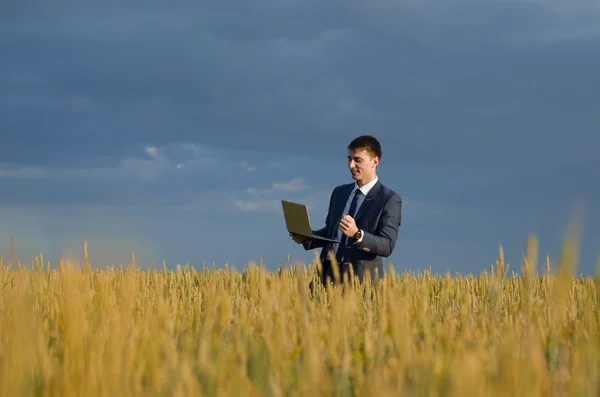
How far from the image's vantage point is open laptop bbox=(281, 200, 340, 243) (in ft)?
17.5

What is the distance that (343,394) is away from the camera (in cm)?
212

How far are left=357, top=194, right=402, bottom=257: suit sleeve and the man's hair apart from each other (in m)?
0.44

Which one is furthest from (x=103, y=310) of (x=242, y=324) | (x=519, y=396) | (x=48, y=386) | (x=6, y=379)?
(x=519, y=396)

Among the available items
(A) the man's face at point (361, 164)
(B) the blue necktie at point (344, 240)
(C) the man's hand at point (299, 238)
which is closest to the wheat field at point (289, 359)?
A: (C) the man's hand at point (299, 238)

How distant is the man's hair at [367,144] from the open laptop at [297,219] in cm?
93

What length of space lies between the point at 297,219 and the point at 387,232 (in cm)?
87

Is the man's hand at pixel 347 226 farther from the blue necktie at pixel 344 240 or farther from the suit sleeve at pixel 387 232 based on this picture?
the blue necktie at pixel 344 240

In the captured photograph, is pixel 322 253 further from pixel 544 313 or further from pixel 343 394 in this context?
pixel 343 394

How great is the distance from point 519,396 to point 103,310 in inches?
81.5

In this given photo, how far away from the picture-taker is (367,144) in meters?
6.05

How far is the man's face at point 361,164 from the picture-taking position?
19.8 feet

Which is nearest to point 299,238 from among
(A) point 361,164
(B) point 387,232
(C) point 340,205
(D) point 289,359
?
(C) point 340,205

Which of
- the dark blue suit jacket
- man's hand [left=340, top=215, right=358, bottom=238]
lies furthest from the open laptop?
the dark blue suit jacket

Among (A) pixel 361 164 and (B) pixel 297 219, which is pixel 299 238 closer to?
(B) pixel 297 219
